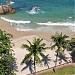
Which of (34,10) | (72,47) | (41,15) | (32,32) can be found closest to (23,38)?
(32,32)

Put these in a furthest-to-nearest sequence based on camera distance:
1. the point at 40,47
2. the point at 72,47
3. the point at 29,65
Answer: the point at 72,47, the point at 29,65, the point at 40,47

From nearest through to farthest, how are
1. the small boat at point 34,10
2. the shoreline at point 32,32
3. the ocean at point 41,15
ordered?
the shoreline at point 32,32, the ocean at point 41,15, the small boat at point 34,10

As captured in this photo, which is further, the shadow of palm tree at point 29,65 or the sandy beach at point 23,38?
the sandy beach at point 23,38

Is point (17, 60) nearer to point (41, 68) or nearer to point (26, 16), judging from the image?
point (41, 68)

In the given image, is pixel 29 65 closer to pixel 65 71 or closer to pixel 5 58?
pixel 65 71

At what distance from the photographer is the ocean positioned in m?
106

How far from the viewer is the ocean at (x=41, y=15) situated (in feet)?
348

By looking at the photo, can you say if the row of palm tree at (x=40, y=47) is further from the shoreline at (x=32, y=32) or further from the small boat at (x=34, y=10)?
the small boat at (x=34, y=10)

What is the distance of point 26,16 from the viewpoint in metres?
116

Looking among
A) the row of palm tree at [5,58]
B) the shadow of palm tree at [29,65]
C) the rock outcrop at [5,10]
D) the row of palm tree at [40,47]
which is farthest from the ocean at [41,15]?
the row of palm tree at [5,58]

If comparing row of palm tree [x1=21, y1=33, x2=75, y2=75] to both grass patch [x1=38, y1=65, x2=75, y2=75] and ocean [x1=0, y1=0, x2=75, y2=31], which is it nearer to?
grass patch [x1=38, y1=65, x2=75, y2=75]

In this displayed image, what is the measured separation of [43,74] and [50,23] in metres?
36.9

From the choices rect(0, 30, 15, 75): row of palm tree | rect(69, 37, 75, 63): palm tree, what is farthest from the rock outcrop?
rect(0, 30, 15, 75): row of palm tree

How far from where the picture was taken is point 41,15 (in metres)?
116
